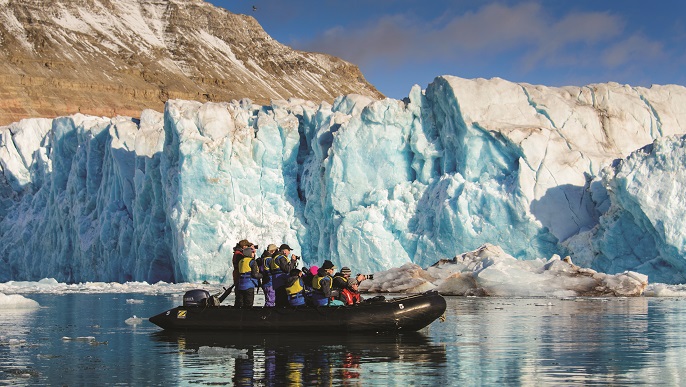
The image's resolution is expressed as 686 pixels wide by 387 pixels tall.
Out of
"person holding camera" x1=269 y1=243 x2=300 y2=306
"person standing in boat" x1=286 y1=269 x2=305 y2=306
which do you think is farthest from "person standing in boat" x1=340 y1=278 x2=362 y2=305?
"person holding camera" x1=269 y1=243 x2=300 y2=306

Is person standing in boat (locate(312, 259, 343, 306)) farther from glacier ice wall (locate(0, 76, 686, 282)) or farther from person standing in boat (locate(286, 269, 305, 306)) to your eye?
glacier ice wall (locate(0, 76, 686, 282))

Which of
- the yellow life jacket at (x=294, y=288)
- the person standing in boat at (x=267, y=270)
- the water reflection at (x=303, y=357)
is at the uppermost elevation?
the person standing in boat at (x=267, y=270)

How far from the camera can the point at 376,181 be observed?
3020 centimetres

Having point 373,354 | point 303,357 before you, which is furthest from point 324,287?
point 303,357

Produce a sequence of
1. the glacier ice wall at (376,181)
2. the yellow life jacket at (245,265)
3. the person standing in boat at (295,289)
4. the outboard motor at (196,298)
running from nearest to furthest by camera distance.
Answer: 1. the person standing in boat at (295,289)
2. the yellow life jacket at (245,265)
3. the outboard motor at (196,298)
4. the glacier ice wall at (376,181)

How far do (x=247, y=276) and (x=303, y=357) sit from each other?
3.39 m

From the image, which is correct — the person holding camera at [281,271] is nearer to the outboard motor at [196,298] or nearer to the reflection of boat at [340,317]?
the reflection of boat at [340,317]

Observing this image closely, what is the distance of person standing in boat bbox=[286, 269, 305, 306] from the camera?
12.9 metres

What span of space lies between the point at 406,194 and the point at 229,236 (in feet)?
19.8

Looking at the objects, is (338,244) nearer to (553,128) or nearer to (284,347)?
(553,128)

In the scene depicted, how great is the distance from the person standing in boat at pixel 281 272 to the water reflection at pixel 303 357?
1.91 ft

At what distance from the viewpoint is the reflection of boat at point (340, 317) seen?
12.6m

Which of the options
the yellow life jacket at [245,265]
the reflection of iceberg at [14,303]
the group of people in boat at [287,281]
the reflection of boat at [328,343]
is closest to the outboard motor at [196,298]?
the reflection of boat at [328,343]

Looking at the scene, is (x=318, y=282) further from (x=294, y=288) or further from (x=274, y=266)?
(x=274, y=266)
